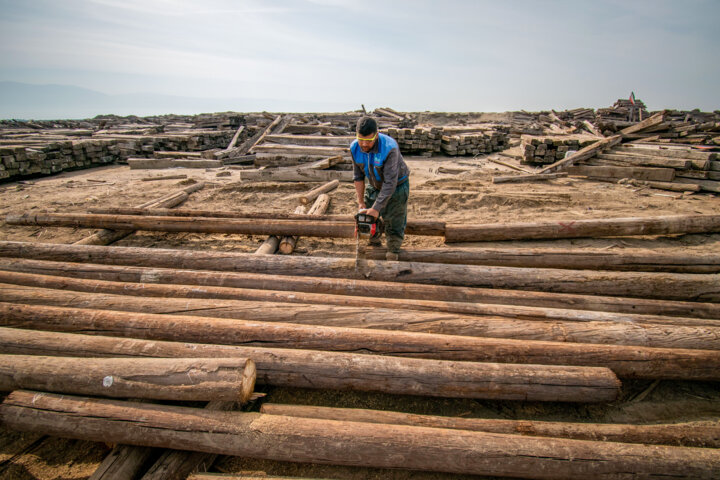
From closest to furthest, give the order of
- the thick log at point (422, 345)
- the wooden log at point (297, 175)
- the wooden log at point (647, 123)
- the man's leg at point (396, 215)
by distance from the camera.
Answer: the thick log at point (422, 345), the man's leg at point (396, 215), the wooden log at point (297, 175), the wooden log at point (647, 123)

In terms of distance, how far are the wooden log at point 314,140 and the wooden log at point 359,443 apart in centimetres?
903

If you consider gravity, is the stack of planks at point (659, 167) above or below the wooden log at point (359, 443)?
above

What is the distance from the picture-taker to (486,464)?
174cm

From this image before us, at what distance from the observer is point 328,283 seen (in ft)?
10.3

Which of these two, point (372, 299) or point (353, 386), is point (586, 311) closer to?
point (372, 299)

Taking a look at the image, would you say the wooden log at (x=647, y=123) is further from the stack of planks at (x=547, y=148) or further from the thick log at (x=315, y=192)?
the thick log at (x=315, y=192)

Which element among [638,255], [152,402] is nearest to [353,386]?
[152,402]

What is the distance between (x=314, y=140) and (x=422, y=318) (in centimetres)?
887

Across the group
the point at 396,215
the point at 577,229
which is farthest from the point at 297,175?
the point at 577,229

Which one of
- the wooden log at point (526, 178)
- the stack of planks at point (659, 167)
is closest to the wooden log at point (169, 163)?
the wooden log at point (526, 178)

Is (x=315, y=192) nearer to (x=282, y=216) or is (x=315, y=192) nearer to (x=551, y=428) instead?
(x=282, y=216)

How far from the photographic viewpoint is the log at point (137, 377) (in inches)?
74.7

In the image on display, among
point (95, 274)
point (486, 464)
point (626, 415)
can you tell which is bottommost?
point (626, 415)

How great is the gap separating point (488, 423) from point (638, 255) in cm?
295
